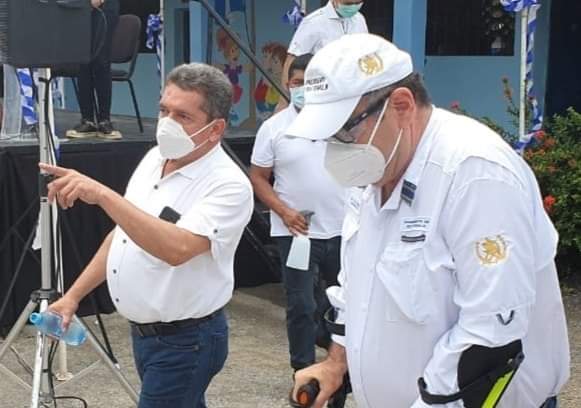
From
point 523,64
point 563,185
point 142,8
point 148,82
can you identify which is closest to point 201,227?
point 523,64

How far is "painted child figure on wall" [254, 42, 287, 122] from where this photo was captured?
1275cm

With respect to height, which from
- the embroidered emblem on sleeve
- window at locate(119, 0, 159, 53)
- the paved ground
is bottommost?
the paved ground

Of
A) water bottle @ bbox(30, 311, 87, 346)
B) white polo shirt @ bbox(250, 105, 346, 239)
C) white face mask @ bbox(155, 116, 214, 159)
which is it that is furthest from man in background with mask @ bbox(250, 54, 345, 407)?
white face mask @ bbox(155, 116, 214, 159)

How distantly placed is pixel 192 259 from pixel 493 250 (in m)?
1.35

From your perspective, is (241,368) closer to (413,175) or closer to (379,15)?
(413,175)

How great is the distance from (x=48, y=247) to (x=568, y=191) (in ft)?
13.6

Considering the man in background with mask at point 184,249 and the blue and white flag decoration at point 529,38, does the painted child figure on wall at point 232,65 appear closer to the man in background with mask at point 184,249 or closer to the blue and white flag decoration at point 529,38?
the blue and white flag decoration at point 529,38

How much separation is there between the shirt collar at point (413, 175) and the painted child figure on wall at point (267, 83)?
10.6 m

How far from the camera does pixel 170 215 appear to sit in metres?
3.09

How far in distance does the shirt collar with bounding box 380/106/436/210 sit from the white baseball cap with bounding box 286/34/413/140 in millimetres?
145

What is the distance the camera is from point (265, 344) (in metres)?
6.29

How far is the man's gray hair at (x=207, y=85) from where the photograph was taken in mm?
3156

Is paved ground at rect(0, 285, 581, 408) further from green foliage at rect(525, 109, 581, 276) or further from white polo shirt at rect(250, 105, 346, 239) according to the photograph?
white polo shirt at rect(250, 105, 346, 239)

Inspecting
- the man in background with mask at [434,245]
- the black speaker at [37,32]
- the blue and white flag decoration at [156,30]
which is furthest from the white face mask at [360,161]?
the blue and white flag decoration at [156,30]
